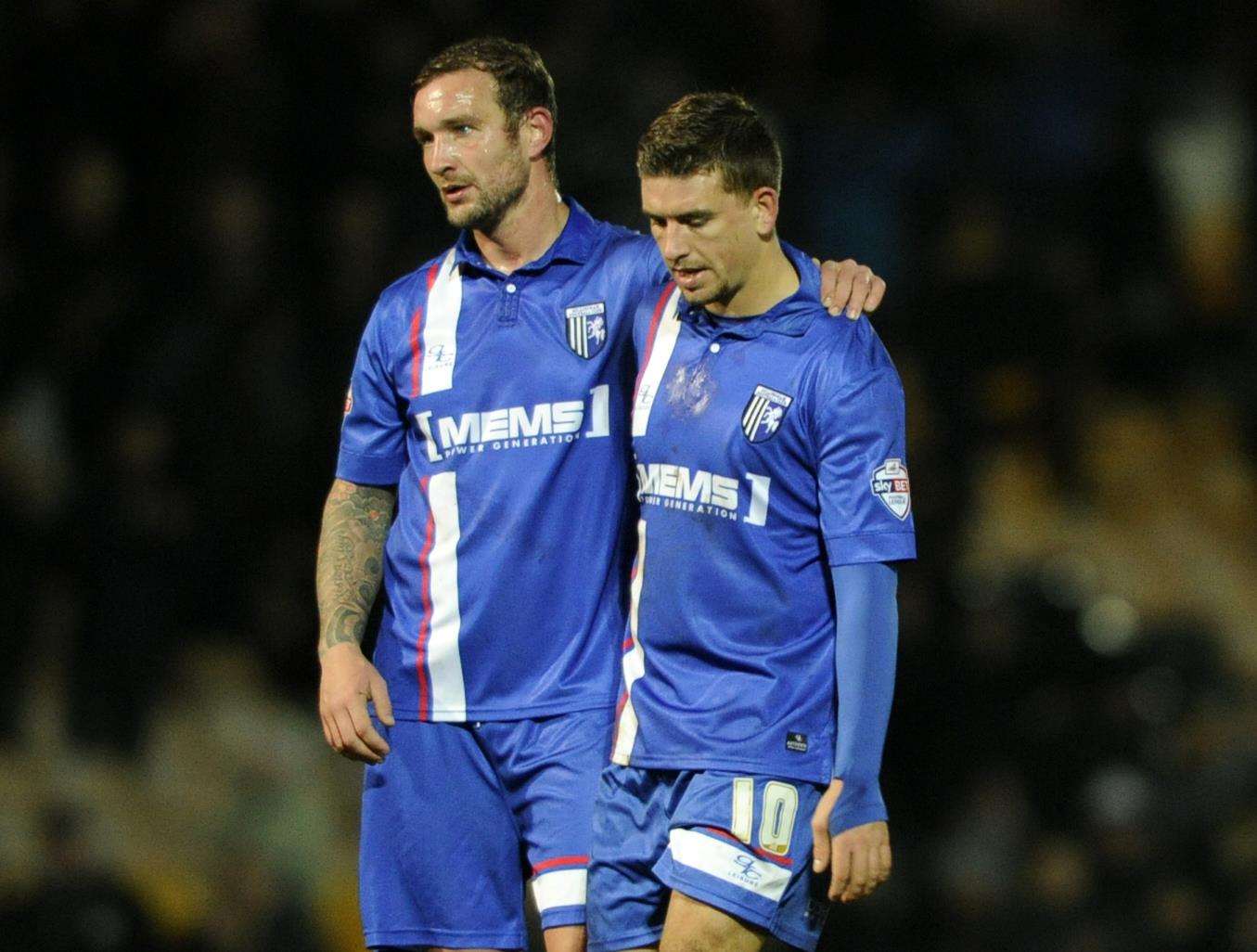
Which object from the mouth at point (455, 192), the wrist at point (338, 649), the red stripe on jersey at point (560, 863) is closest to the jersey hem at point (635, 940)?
the red stripe on jersey at point (560, 863)

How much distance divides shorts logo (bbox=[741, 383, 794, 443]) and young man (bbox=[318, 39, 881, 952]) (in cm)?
46

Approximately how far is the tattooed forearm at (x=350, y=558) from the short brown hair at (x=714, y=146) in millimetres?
1073

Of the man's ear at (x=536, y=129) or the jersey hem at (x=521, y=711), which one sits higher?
the man's ear at (x=536, y=129)

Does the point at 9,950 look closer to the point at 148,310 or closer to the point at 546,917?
the point at 148,310

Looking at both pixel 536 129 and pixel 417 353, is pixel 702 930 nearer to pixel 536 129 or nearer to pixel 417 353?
pixel 417 353

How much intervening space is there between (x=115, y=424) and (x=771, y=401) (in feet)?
15.6

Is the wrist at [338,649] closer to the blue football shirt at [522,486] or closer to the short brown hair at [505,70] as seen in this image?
the blue football shirt at [522,486]

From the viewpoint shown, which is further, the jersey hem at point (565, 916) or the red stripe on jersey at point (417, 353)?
the red stripe on jersey at point (417, 353)

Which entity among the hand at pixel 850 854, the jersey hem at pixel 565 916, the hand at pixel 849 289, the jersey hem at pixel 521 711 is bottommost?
the jersey hem at pixel 565 916

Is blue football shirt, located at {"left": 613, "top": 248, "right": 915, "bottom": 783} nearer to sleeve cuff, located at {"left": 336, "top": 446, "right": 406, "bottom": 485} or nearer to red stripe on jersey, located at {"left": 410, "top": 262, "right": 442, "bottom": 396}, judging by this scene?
red stripe on jersey, located at {"left": 410, "top": 262, "right": 442, "bottom": 396}

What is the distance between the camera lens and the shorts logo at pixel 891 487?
4.12 metres

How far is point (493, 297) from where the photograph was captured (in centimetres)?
466

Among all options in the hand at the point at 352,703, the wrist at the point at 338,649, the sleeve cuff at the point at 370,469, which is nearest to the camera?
the hand at the point at 352,703

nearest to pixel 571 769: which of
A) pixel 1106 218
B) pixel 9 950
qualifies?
pixel 9 950
